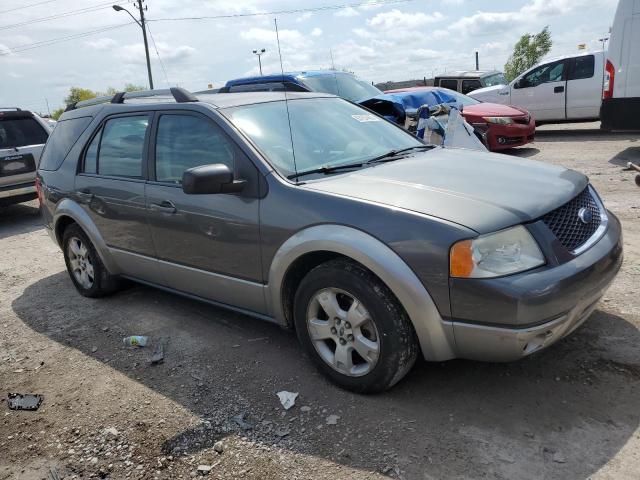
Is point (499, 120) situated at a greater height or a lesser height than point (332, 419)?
greater

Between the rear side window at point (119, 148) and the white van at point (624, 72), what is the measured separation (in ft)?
26.9

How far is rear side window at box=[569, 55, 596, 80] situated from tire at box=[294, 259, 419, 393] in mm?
12183

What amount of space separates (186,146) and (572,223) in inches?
99.0

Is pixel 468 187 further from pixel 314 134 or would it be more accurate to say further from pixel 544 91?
pixel 544 91

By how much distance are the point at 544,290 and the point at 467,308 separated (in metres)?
0.35

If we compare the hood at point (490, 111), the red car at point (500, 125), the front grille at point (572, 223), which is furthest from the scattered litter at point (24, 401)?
the hood at point (490, 111)

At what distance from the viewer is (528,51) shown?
33.9 metres

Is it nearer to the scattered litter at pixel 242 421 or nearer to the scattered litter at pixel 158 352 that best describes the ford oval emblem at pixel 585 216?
the scattered litter at pixel 242 421

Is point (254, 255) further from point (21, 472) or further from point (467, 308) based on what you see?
point (21, 472)

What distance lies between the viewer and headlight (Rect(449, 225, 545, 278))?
8.50 ft

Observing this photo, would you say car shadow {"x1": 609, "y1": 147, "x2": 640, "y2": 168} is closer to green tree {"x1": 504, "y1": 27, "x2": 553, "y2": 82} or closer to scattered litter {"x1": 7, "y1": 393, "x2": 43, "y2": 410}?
scattered litter {"x1": 7, "y1": 393, "x2": 43, "y2": 410}

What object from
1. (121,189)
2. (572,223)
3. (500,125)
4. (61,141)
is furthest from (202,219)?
(500,125)

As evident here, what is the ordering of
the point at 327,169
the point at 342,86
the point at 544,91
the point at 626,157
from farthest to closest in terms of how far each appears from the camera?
1. the point at 544,91
2. the point at 626,157
3. the point at 342,86
4. the point at 327,169

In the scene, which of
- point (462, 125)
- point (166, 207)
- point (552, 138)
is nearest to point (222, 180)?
point (166, 207)
